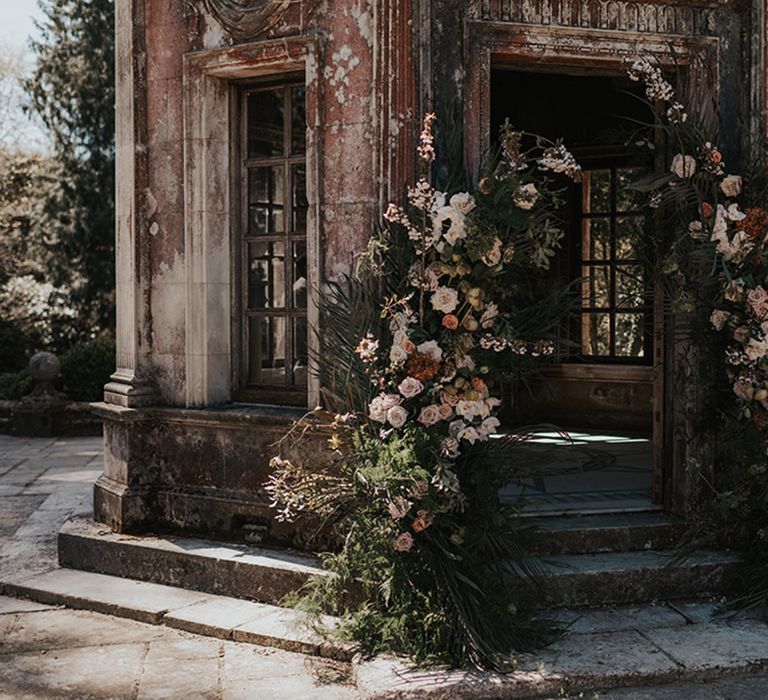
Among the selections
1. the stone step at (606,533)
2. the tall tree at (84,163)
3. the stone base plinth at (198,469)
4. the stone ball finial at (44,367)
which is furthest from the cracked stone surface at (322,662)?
the tall tree at (84,163)

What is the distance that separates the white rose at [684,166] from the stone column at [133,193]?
10.6ft

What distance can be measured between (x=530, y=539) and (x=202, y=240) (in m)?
2.69

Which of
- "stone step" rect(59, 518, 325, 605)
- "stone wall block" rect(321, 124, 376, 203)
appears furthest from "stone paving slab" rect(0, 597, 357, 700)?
"stone wall block" rect(321, 124, 376, 203)

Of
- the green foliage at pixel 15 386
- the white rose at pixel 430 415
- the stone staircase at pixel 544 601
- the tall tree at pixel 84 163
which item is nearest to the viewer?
the stone staircase at pixel 544 601

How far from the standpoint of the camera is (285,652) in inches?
199

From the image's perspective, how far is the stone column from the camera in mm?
6547

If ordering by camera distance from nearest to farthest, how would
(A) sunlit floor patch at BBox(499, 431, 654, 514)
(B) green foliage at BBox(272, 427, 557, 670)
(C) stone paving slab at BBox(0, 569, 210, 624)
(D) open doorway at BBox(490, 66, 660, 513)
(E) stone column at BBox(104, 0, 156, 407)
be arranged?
1. (B) green foliage at BBox(272, 427, 557, 670)
2. (C) stone paving slab at BBox(0, 569, 210, 624)
3. (A) sunlit floor patch at BBox(499, 431, 654, 514)
4. (E) stone column at BBox(104, 0, 156, 407)
5. (D) open doorway at BBox(490, 66, 660, 513)

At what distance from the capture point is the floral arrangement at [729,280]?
212 inches

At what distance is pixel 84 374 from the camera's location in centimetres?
1480

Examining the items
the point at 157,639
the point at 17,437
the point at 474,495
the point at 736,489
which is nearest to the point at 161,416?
the point at 157,639

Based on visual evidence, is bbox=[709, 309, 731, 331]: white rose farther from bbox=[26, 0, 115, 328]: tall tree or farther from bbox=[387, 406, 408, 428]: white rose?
bbox=[26, 0, 115, 328]: tall tree

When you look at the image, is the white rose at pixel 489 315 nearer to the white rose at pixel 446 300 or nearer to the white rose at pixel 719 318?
the white rose at pixel 446 300

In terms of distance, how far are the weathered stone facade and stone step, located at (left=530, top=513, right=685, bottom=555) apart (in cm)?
24

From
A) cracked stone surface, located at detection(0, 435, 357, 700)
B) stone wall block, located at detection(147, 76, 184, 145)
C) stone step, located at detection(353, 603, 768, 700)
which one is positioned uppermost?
stone wall block, located at detection(147, 76, 184, 145)
